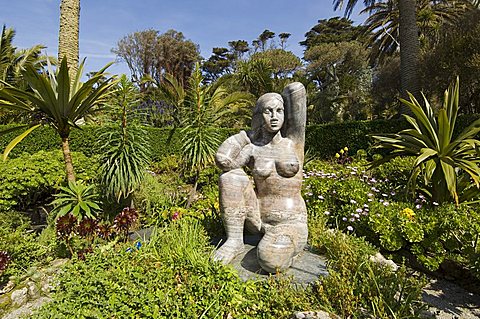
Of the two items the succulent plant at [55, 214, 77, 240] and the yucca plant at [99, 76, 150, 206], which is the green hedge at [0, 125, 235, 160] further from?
the succulent plant at [55, 214, 77, 240]

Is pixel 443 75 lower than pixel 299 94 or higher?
higher

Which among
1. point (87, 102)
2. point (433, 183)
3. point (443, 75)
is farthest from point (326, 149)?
point (87, 102)

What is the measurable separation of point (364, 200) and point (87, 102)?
14.9 feet

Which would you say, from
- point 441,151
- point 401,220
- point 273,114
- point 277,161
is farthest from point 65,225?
point 441,151

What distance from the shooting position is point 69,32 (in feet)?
29.1

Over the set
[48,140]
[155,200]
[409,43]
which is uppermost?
[409,43]

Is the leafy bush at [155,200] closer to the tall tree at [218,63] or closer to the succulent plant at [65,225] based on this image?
the succulent plant at [65,225]

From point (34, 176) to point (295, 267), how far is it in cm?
517

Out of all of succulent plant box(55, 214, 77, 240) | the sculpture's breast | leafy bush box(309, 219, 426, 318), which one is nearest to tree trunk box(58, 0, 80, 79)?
succulent plant box(55, 214, 77, 240)

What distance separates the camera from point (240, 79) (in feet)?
54.1

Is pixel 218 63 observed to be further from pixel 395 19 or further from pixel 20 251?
pixel 20 251

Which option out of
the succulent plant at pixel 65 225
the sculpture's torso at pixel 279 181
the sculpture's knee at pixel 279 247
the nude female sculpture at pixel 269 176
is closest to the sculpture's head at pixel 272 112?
the nude female sculpture at pixel 269 176

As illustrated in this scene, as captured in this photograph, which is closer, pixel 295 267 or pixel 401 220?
pixel 295 267

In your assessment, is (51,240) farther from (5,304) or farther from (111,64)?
(111,64)
